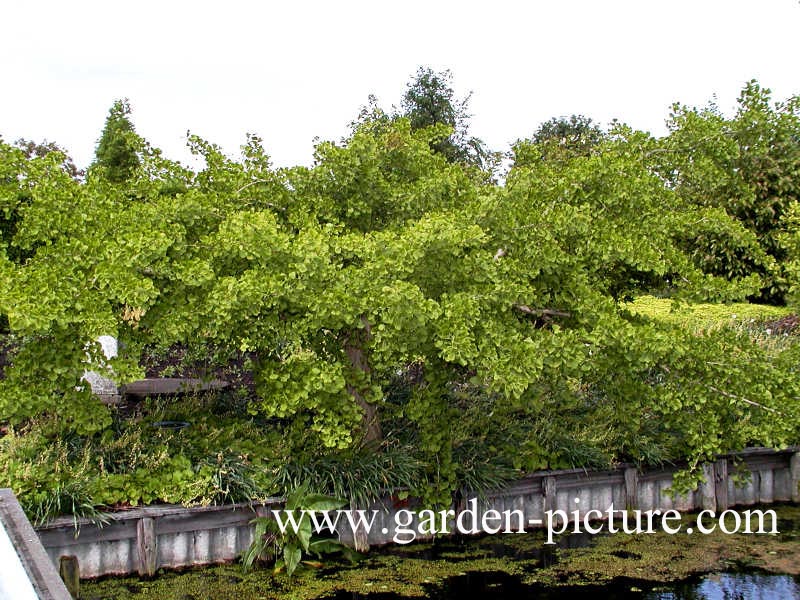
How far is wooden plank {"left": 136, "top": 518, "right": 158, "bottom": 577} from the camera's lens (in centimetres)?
825

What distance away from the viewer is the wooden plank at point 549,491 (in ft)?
33.3

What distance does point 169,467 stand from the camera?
8828 millimetres

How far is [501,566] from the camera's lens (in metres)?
8.67

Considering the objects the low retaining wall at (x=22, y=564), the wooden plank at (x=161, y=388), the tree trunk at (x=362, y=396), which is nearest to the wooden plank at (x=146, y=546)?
the tree trunk at (x=362, y=396)

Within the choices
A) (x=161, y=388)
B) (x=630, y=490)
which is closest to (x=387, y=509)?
(x=630, y=490)

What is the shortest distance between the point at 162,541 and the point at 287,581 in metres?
1.35

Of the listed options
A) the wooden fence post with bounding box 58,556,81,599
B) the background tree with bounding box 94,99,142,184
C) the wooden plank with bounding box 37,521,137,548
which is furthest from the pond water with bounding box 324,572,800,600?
the background tree with bounding box 94,99,142,184

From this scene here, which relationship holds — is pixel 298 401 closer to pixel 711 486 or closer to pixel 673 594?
pixel 673 594

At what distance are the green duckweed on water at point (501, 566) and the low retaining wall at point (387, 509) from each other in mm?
208

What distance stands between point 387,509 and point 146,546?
2.60 metres

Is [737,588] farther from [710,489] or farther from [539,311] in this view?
[539,311]

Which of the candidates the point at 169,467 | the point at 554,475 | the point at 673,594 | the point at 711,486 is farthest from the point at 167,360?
the point at 673,594

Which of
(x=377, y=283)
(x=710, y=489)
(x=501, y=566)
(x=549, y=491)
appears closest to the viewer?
(x=377, y=283)

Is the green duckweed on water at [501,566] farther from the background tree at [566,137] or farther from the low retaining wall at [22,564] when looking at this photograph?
the background tree at [566,137]
